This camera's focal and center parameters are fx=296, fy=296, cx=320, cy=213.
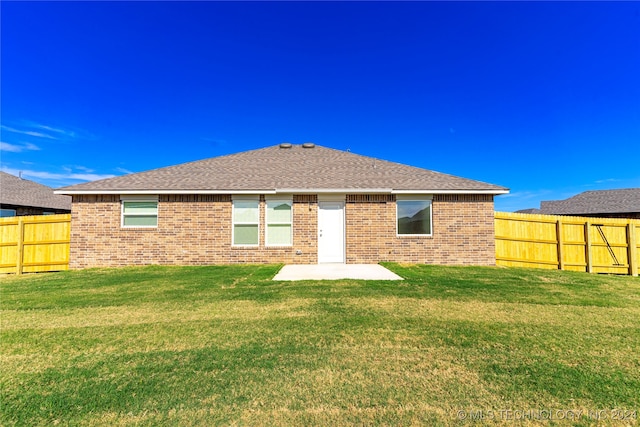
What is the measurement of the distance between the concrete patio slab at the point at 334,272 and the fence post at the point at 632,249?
869 centimetres

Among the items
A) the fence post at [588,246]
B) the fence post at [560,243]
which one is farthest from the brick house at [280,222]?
the fence post at [588,246]

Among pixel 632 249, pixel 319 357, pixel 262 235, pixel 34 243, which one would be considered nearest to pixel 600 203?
pixel 632 249

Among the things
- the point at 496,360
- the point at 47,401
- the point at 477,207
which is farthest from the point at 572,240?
the point at 47,401

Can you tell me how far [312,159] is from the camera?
1437 centimetres

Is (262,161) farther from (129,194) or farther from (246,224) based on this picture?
(129,194)

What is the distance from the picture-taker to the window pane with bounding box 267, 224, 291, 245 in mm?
11039

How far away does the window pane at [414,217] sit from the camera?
36.6 feet

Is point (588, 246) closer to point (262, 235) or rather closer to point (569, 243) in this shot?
point (569, 243)

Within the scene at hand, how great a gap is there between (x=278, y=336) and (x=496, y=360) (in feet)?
9.05

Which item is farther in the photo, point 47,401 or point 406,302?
point 406,302

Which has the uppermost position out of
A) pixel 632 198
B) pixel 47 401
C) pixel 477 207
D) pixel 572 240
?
pixel 632 198

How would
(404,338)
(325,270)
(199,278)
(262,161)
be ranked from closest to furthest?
(404,338) → (199,278) → (325,270) → (262,161)

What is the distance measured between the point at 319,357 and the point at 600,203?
3380 cm

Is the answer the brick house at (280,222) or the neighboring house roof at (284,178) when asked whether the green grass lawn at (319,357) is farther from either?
the neighboring house roof at (284,178)
